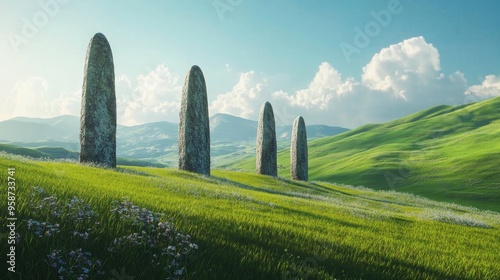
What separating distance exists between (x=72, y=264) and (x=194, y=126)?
36467 millimetres

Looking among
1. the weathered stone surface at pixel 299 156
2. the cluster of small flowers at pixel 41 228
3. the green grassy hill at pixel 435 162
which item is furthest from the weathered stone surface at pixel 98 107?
the green grassy hill at pixel 435 162

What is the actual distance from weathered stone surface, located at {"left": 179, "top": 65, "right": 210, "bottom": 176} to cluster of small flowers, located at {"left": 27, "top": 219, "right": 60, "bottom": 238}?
Answer: 115 feet

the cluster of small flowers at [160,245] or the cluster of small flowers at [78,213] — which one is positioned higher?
the cluster of small flowers at [78,213]

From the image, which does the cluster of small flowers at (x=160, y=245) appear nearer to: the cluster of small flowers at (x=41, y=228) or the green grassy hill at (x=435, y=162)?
the cluster of small flowers at (x=41, y=228)

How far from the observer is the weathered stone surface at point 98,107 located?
30047 millimetres

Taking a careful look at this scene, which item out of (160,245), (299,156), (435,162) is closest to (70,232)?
(160,245)

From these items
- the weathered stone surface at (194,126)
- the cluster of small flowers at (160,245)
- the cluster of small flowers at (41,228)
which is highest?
the weathered stone surface at (194,126)

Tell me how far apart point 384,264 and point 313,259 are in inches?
67.3

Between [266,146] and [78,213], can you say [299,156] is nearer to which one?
[266,146]

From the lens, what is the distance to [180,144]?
4009 cm

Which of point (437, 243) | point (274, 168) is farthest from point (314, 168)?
point (437, 243)

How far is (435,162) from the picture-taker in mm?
100938

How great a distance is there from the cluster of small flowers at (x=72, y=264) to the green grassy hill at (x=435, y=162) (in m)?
68.1

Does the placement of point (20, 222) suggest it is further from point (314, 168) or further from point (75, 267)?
point (314, 168)
